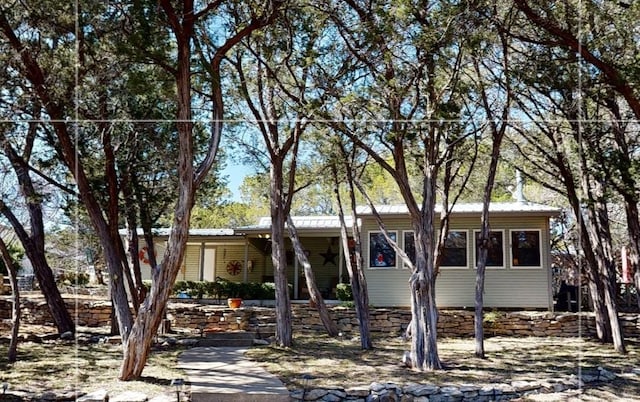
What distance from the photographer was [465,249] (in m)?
11.8

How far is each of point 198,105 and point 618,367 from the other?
703 centimetres

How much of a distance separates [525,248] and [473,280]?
1.25 metres

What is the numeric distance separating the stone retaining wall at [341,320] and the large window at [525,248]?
42.4 inches

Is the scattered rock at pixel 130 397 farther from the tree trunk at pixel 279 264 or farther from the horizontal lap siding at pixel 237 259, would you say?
the horizontal lap siding at pixel 237 259

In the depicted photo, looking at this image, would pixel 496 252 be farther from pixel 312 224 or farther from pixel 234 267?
pixel 234 267

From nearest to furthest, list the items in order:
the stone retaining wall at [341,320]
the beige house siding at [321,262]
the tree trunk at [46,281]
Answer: the tree trunk at [46,281]
the stone retaining wall at [341,320]
the beige house siding at [321,262]

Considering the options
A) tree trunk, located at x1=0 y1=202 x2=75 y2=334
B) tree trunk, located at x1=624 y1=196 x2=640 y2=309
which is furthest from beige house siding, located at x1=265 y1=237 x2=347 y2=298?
tree trunk, located at x1=624 y1=196 x2=640 y2=309

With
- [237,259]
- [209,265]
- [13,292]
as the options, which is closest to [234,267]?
[237,259]

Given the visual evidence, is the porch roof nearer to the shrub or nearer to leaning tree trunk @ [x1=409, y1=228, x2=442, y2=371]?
leaning tree trunk @ [x1=409, y1=228, x2=442, y2=371]

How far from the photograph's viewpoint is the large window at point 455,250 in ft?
38.7

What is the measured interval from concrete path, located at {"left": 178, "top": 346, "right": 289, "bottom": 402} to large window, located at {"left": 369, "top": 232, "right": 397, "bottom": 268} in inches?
178

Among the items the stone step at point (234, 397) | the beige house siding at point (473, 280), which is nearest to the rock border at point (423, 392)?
the stone step at point (234, 397)

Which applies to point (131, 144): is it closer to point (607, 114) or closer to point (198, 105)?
point (198, 105)

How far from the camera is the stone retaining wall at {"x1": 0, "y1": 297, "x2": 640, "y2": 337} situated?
10.7 m
